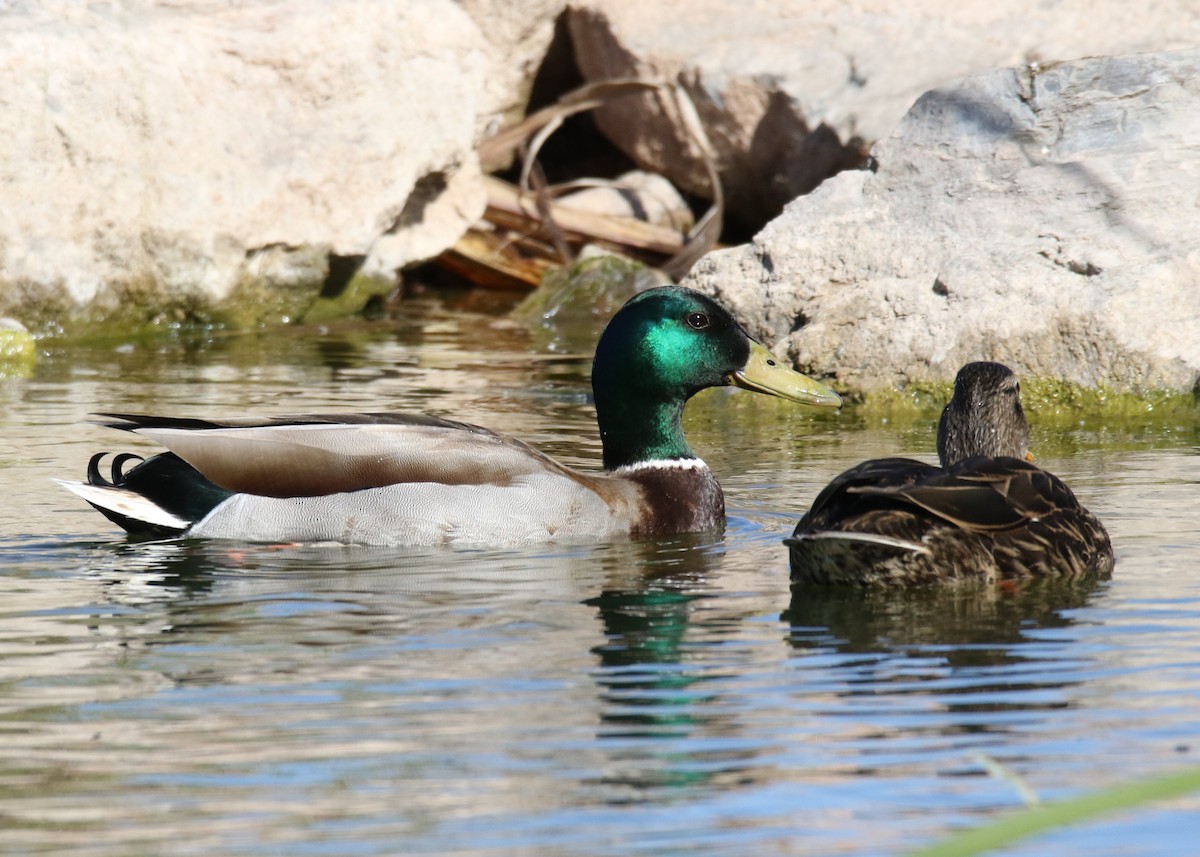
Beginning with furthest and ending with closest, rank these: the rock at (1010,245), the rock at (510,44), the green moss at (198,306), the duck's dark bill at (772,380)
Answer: the rock at (510,44)
the green moss at (198,306)
the rock at (1010,245)
the duck's dark bill at (772,380)

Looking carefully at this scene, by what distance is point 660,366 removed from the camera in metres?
7.30

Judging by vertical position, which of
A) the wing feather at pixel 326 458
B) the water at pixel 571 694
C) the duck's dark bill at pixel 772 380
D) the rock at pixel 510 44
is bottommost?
the water at pixel 571 694

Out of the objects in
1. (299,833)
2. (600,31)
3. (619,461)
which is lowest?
(299,833)

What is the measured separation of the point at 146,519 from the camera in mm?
6676

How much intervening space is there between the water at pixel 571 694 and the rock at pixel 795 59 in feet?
21.9

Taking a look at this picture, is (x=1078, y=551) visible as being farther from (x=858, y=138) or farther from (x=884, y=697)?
(x=858, y=138)

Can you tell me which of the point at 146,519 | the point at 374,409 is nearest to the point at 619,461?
the point at 146,519

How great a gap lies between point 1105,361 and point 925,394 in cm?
88

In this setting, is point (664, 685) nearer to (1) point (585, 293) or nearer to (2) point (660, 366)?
(2) point (660, 366)

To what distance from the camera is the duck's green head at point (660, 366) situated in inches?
287

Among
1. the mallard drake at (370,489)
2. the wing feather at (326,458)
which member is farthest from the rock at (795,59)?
the wing feather at (326,458)

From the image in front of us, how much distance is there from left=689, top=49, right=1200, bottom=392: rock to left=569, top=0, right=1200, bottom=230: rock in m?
3.25

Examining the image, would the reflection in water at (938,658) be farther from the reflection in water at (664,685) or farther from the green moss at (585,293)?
the green moss at (585,293)

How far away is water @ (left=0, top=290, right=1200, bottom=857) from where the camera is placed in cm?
356
